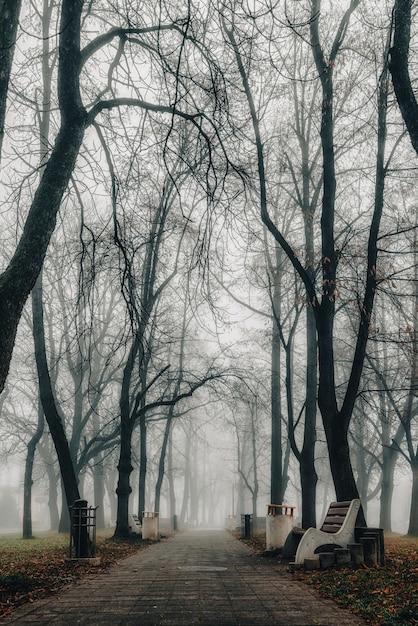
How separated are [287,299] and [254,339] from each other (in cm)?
339

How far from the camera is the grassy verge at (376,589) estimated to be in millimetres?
5203

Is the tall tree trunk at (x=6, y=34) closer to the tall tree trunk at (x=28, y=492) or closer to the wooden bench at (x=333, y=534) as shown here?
the wooden bench at (x=333, y=534)

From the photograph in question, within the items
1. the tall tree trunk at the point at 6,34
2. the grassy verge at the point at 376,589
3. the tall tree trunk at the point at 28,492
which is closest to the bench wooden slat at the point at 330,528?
the grassy verge at the point at 376,589

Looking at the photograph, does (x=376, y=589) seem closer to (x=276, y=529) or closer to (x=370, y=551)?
(x=370, y=551)

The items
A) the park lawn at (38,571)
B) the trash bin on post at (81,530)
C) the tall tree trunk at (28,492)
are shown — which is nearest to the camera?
the park lawn at (38,571)

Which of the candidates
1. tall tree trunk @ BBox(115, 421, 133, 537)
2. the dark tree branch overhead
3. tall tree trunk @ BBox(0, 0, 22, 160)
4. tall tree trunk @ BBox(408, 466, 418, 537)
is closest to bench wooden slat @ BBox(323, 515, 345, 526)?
the dark tree branch overhead

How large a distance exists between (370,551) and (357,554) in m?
0.23

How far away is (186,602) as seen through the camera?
20.1 ft

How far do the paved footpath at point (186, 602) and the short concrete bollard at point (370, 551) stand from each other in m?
1.31

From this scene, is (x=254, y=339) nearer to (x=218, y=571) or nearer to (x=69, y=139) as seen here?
(x=218, y=571)

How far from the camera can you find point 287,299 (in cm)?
1941

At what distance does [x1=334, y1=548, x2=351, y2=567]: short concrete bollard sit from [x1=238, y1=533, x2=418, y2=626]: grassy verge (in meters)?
0.31

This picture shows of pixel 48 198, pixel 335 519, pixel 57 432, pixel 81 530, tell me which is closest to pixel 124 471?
pixel 57 432

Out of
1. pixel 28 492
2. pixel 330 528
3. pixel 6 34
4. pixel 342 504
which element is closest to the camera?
pixel 6 34
